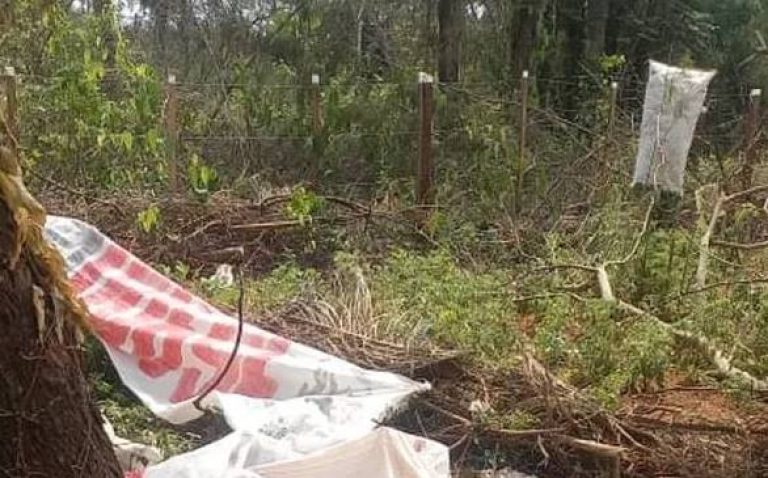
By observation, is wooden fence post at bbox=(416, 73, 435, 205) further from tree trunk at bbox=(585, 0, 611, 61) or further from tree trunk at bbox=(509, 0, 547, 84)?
tree trunk at bbox=(585, 0, 611, 61)

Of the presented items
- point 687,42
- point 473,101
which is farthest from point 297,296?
point 687,42

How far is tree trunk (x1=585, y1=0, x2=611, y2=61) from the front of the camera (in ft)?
35.1

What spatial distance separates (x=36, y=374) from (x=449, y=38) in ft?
28.2

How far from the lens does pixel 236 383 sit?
3.63 m

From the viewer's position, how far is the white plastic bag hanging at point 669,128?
543 centimetres

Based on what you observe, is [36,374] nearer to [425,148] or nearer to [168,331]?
[168,331]

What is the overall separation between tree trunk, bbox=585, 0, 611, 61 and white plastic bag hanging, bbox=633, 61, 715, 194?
5.30 m

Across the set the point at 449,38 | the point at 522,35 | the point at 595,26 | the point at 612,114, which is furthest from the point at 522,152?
the point at 595,26

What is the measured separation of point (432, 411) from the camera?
11.8ft

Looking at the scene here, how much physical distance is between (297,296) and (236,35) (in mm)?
6322

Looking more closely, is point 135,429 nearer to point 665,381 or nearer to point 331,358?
point 331,358

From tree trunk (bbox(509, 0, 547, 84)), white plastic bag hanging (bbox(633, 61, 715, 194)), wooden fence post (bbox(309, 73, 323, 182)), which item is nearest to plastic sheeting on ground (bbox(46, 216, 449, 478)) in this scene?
white plastic bag hanging (bbox(633, 61, 715, 194))

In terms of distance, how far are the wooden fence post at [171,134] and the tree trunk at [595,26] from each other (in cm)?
549

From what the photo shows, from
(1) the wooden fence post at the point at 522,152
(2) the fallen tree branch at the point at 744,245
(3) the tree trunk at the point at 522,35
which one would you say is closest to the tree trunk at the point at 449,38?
(3) the tree trunk at the point at 522,35
